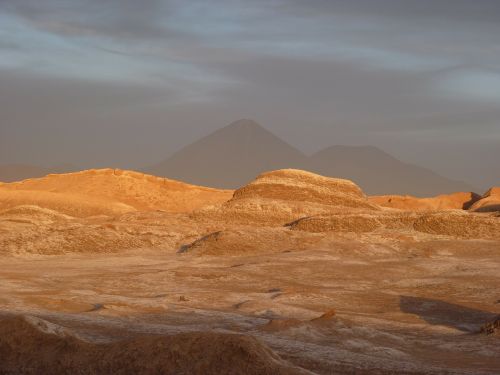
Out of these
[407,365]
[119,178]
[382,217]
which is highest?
[119,178]

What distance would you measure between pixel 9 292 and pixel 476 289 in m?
11.9

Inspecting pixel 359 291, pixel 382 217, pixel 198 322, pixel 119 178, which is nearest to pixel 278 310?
pixel 198 322

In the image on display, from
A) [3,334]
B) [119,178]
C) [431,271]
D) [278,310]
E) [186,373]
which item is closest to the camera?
[186,373]

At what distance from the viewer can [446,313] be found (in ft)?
59.4

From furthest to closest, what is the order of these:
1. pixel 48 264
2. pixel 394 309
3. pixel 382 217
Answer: pixel 382 217 → pixel 48 264 → pixel 394 309

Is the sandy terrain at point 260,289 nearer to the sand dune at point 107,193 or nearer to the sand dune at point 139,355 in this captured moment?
the sand dune at point 139,355

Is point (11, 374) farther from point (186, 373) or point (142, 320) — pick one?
point (142, 320)

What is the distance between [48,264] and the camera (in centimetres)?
2741

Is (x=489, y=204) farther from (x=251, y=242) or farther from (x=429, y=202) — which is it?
(x=251, y=242)

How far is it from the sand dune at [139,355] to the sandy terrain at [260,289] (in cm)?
2

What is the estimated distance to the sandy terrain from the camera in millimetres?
10148

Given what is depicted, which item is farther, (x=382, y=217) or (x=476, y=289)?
(x=382, y=217)

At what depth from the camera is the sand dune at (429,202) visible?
72.3 m

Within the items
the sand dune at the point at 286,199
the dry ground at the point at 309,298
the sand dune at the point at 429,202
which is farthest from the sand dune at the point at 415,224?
the sand dune at the point at 429,202
